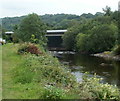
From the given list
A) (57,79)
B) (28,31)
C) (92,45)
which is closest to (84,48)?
(92,45)

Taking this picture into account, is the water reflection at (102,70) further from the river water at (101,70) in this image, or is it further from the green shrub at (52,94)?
the green shrub at (52,94)

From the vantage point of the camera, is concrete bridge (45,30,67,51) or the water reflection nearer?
the water reflection

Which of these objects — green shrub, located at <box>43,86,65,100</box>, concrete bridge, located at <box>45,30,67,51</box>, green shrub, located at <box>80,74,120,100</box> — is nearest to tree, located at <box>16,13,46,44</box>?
concrete bridge, located at <box>45,30,67,51</box>

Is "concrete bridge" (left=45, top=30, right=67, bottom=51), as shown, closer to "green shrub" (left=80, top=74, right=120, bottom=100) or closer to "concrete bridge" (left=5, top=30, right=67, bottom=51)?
"concrete bridge" (left=5, top=30, right=67, bottom=51)

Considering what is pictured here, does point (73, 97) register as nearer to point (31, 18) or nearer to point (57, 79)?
point (57, 79)

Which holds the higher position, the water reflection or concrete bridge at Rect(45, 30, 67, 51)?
the water reflection

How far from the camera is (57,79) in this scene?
11555 millimetres

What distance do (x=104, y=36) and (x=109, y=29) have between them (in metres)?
2.32

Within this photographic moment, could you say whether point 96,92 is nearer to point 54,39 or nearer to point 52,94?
point 52,94

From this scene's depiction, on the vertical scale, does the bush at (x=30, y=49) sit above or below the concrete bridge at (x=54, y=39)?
above

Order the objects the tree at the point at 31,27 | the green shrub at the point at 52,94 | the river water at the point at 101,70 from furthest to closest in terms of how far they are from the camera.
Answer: the tree at the point at 31,27, the river water at the point at 101,70, the green shrub at the point at 52,94

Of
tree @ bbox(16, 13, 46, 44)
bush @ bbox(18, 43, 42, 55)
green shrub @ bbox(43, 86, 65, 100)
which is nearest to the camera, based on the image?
green shrub @ bbox(43, 86, 65, 100)

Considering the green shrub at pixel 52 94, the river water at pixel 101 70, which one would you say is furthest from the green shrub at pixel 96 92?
the river water at pixel 101 70

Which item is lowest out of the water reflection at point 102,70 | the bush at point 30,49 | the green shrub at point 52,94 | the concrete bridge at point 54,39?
the concrete bridge at point 54,39
